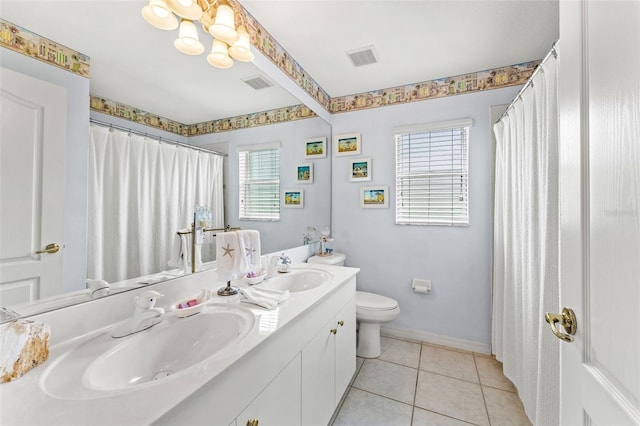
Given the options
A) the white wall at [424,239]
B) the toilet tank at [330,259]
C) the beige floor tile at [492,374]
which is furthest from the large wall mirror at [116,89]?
the beige floor tile at [492,374]

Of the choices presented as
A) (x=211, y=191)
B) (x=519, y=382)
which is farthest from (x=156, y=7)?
(x=519, y=382)

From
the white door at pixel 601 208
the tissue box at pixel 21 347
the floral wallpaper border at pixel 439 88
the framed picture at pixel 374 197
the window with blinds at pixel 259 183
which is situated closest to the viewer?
the white door at pixel 601 208

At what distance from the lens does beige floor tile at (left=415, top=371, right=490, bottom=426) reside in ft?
5.08

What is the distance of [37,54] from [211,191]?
2.49 ft

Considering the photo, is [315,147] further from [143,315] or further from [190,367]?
[190,367]

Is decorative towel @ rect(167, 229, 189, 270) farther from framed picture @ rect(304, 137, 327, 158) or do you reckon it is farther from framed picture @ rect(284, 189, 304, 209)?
framed picture @ rect(304, 137, 327, 158)

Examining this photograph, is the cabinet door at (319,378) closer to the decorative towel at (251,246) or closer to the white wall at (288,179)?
the decorative towel at (251,246)

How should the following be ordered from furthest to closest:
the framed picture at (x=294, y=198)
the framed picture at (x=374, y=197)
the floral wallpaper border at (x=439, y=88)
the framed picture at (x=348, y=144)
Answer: the framed picture at (x=348, y=144), the framed picture at (x=374, y=197), the floral wallpaper border at (x=439, y=88), the framed picture at (x=294, y=198)

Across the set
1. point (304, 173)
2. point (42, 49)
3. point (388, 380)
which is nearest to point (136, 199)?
point (42, 49)

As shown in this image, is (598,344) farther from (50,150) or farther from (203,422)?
(50,150)

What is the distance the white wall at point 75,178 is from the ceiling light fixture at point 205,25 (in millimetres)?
421

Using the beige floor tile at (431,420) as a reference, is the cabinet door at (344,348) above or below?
above

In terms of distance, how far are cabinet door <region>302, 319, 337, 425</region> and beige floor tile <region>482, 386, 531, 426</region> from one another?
40.6 inches

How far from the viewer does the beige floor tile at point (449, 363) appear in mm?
1921
